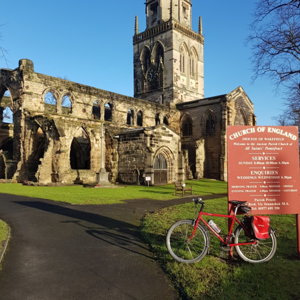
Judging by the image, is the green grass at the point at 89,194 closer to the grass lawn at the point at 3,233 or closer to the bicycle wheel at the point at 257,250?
the grass lawn at the point at 3,233

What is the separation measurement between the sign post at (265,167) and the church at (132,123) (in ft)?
50.8

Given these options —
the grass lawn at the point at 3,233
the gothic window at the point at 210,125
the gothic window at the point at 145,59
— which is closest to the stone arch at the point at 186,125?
the gothic window at the point at 210,125

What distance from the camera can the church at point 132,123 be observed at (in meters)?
22.8

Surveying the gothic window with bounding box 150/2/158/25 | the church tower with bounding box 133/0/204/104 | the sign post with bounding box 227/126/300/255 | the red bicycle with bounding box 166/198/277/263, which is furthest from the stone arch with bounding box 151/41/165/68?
the red bicycle with bounding box 166/198/277/263

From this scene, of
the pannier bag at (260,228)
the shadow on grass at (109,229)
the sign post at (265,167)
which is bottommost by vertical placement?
the shadow on grass at (109,229)

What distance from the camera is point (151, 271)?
4.43 meters

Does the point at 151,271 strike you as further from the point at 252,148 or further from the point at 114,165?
the point at 114,165

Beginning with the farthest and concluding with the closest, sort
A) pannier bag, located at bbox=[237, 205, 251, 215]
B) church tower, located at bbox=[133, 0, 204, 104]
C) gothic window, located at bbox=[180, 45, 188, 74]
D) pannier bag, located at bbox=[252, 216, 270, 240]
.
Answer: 1. gothic window, located at bbox=[180, 45, 188, 74]
2. church tower, located at bbox=[133, 0, 204, 104]
3. pannier bag, located at bbox=[237, 205, 251, 215]
4. pannier bag, located at bbox=[252, 216, 270, 240]

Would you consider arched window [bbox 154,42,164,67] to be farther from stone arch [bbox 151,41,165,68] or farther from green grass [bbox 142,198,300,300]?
green grass [bbox 142,198,300,300]

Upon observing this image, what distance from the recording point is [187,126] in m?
37.7

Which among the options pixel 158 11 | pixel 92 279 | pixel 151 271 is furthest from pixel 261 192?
pixel 158 11

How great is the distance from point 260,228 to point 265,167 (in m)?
1.24

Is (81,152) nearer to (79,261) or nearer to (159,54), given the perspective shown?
(79,261)

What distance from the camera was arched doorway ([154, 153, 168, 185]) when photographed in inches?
919
